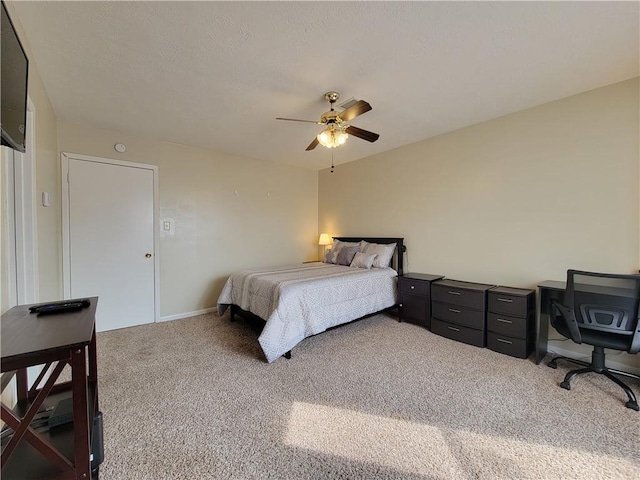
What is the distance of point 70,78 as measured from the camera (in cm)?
230

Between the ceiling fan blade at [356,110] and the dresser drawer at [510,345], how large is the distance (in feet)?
8.59

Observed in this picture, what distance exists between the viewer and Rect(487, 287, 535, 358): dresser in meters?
2.66

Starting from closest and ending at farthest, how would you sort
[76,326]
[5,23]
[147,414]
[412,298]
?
1. [5,23]
2. [76,326]
3. [147,414]
4. [412,298]

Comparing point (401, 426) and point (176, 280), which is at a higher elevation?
point (176, 280)

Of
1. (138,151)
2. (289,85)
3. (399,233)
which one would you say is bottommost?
(399,233)

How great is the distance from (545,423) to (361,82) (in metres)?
2.88

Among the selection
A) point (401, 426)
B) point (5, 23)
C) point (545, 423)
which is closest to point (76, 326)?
point (5, 23)

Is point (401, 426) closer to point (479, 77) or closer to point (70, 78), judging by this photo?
point (479, 77)

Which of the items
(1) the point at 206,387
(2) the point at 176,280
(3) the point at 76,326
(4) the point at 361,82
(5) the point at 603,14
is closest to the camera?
(3) the point at 76,326

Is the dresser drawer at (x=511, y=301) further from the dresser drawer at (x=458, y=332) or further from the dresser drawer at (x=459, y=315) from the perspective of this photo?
the dresser drawer at (x=458, y=332)

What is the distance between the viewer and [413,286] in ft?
11.8

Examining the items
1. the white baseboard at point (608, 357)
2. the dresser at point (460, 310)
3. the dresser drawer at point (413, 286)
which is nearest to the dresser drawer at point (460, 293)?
the dresser at point (460, 310)

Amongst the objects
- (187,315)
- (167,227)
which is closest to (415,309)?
(187,315)

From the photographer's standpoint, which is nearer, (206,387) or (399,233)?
(206,387)
